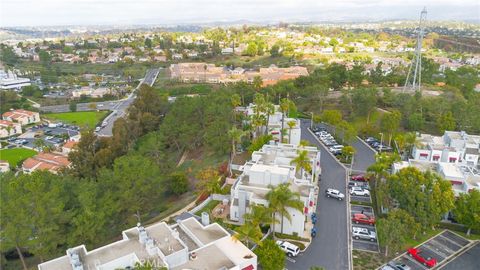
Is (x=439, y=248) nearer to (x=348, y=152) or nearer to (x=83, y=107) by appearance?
(x=348, y=152)

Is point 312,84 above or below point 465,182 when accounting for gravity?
above

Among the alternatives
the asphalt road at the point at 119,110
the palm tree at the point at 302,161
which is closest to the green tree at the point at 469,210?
the palm tree at the point at 302,161

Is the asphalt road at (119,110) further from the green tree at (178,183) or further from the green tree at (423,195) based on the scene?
the green tree at (423,195)

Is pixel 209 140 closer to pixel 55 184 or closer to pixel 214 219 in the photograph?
pixel 214 219

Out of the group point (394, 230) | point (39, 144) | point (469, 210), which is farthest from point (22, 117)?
point (469, 210)

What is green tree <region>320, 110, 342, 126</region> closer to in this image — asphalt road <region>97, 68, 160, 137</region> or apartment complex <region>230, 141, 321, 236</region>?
apartment complex <region>230, 141, 321, 236</region>

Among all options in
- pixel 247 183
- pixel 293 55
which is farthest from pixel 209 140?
pixel 293 55

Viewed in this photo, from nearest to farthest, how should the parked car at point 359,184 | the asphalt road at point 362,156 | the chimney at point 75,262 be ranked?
the chimney at point 75,262 → the parked car at point 359,184 → the asphalt road at point 362,156
